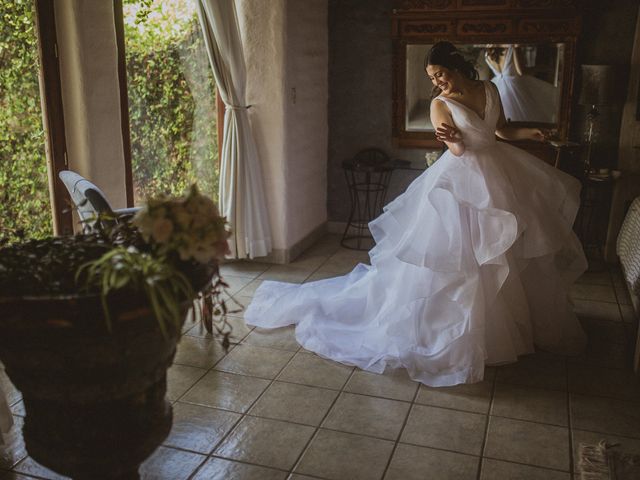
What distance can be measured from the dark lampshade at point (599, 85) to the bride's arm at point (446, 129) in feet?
6.46

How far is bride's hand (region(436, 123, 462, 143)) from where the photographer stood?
3459mm

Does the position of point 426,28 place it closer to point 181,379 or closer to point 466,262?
point 466,262

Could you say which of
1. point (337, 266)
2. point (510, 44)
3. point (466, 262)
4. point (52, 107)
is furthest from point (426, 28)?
point (52, 107)

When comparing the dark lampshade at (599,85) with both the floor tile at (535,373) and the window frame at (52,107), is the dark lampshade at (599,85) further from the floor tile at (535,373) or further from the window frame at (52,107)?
the window frame at (52,107)

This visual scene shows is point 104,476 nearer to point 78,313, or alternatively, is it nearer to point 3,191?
point 78,313

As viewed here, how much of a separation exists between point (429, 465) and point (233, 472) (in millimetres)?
748

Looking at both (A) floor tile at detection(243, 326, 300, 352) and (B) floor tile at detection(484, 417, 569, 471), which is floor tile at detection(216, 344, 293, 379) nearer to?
(A) floor tile at detection(243, 326, 300, 352)

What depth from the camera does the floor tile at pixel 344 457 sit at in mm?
2586

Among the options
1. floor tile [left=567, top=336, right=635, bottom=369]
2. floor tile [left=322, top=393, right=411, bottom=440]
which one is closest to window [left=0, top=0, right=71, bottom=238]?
floor tile [left=322, top=393, right=411, bottom=440]

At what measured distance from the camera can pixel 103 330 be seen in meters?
1.75

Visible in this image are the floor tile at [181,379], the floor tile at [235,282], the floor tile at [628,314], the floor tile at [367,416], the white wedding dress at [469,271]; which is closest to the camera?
the floor tile at [367,416]

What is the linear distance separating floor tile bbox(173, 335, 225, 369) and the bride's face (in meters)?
1.80

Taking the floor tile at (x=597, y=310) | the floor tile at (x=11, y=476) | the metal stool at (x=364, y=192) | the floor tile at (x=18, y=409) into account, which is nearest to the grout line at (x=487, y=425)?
the floor tile at (x=597, y=310)

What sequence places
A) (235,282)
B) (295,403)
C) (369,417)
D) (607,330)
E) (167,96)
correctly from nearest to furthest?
(369,417), (295,403), (607,330), (167,96), (235,282)
